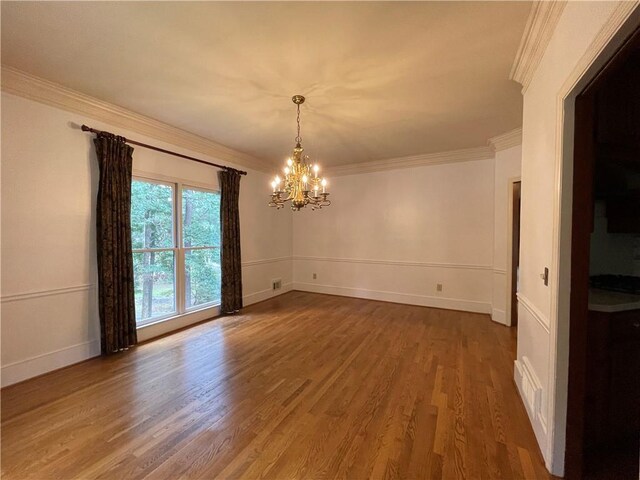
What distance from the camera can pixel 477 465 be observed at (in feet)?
5.13

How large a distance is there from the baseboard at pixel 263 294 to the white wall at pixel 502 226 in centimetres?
385

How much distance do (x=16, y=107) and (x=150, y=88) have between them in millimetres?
1103

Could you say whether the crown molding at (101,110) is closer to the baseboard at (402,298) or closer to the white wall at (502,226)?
the baseboard at (402,298)

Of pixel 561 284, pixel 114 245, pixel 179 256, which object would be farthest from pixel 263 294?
pixel 561 284

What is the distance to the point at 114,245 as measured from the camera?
2.99 metres

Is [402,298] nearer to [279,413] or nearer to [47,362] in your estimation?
[279,413]

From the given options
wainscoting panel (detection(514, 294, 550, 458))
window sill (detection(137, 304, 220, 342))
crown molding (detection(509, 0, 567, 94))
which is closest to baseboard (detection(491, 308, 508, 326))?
wainscoting panel (detection(514, 294, 550, 458))

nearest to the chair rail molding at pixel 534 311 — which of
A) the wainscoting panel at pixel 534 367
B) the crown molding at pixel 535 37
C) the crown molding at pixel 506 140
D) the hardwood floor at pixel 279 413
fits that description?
the wainscoting panel at pixel 534 367

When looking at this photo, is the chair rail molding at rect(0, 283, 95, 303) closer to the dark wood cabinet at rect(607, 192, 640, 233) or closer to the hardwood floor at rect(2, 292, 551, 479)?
the hardwood floor at rect(2, 292, 551, 479)

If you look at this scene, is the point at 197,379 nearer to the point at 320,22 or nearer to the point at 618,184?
the point at 320,22

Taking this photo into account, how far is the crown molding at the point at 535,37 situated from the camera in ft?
5.16

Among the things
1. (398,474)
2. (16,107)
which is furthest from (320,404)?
(16,107)

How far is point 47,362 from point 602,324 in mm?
4367

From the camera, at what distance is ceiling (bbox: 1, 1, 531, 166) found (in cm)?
170
